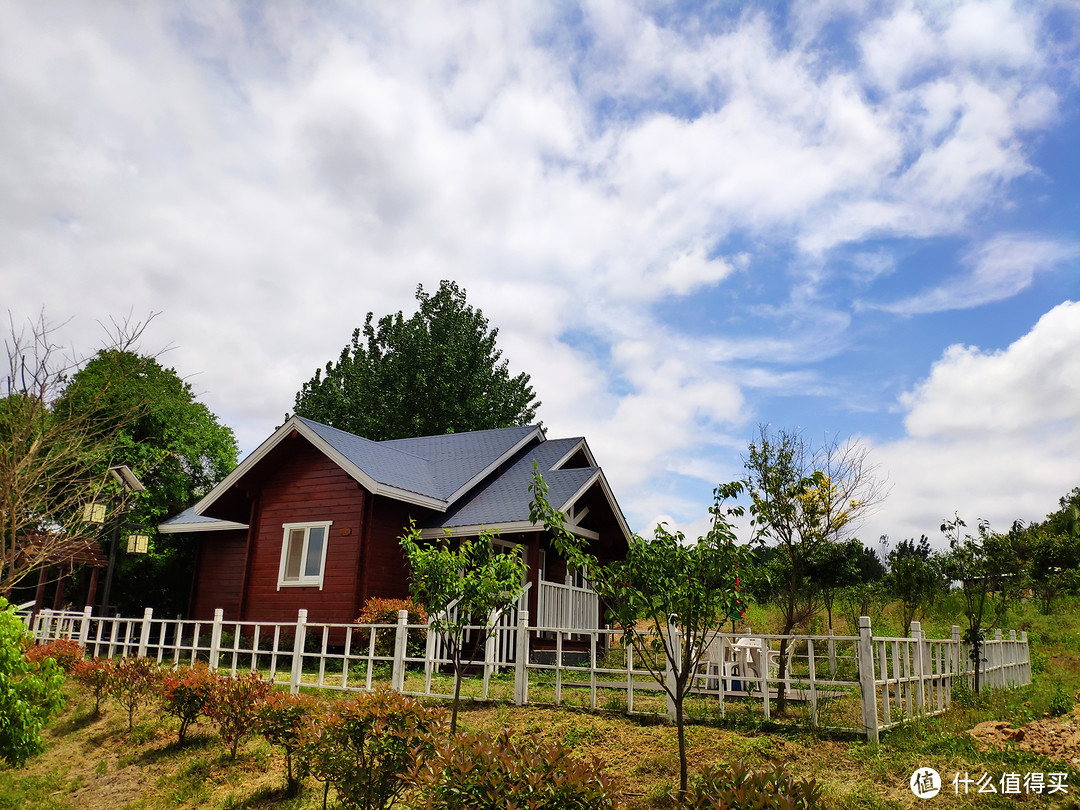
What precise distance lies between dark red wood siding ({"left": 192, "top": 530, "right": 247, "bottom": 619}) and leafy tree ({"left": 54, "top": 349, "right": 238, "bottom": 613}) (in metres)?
4.76

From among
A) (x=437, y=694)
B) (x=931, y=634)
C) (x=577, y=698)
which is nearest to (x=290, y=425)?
(x=437, y=694)

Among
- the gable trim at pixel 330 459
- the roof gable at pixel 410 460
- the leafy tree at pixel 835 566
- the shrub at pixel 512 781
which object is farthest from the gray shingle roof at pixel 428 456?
the shrub at pixel 512 781

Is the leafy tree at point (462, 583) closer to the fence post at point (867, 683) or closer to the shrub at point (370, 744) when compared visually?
the shrub at point (370, 744)

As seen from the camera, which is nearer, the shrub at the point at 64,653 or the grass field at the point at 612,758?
the grass field at the point at 612,758

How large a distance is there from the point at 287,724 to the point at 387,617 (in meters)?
6.68

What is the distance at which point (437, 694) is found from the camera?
11.3m

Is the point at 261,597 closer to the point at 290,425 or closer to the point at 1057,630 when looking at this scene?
the point at 290,425

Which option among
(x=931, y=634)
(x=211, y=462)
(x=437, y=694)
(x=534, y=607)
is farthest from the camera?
(x=211, y=462)

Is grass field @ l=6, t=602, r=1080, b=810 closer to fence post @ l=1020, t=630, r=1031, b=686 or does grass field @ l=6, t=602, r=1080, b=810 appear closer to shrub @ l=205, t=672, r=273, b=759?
shrub @ l=205, t=672, r=273, b=759

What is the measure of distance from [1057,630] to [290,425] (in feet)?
73.6

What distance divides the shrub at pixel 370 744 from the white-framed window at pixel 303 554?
394 inches

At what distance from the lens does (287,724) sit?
8.89m

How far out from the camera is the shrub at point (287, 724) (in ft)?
28.4

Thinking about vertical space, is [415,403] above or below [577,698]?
above
